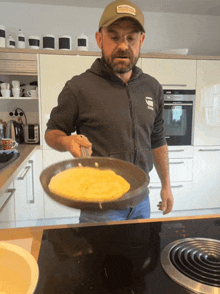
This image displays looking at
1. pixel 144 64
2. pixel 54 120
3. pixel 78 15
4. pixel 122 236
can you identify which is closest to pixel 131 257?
pixel 122 236

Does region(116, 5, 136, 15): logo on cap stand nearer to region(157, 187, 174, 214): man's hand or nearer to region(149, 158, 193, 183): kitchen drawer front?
region(157, 187, 174, 214): man's hand

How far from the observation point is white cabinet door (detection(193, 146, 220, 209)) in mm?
2811

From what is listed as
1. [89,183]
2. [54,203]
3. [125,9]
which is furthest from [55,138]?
[54,203]

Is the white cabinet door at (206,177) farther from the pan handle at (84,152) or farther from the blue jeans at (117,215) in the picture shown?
the pan handle at (84,152)

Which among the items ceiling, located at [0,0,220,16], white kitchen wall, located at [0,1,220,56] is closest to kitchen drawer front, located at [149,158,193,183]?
white kitchen wall, located at [0,1,220,56]

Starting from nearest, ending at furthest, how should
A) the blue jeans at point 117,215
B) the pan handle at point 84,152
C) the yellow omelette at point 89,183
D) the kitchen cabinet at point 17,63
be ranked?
the yellow omelette at point 89,183
the pan handle at point 84,152
the blue jeans at point 117,215
the kitchen cabinet at point 17,63

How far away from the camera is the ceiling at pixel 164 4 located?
272 centimetres

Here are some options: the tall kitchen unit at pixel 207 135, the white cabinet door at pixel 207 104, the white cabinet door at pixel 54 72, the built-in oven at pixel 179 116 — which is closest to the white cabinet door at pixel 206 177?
the tall kitchen unit at pixel 207 135

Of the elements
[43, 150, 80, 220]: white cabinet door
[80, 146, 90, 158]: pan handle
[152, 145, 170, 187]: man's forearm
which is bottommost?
[43, 150, 80, 220]: white cabinet door

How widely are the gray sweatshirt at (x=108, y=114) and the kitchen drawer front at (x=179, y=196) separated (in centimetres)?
166

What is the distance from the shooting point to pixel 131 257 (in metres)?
0.62

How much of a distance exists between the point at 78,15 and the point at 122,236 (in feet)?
9.19

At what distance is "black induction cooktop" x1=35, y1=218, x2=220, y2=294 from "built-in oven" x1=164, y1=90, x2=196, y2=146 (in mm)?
1967

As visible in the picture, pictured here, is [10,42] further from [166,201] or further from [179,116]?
[166,201]
